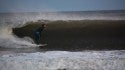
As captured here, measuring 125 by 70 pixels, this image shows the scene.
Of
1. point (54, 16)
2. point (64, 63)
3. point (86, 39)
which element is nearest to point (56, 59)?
point (64, 63)

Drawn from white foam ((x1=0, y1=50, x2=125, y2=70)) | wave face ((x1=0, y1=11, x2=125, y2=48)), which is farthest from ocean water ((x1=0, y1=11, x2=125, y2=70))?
wave face ((x1=0, y1=11, x2=125, y2=48))

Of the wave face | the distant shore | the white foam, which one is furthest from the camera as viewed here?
the wave face

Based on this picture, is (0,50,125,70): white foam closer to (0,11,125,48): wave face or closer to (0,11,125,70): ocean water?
(0,11,125,70): ocean water

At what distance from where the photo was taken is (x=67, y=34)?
9.11 metres

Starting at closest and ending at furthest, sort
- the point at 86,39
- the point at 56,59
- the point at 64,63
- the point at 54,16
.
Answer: the point at 64,63 → the point at 56,59 → the point at 86,39 → the point at 54,16

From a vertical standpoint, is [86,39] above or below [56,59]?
below

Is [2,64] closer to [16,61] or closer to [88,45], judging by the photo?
[16,61]

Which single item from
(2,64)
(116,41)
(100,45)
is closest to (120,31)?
(116,41)

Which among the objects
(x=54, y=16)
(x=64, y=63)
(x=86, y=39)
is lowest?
(x=54, y=16)

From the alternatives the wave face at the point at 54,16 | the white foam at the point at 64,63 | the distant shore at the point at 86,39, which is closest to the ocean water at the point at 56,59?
the white foam at the point at 64,63

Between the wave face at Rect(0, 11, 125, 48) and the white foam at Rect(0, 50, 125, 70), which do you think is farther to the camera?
the wave face at Rect(0, 11, 125, 48)

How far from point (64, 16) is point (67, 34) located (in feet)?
16.5

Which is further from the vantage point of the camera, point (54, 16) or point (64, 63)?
point (54, 16)

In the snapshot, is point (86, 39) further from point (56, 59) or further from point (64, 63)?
point (64, 63)
